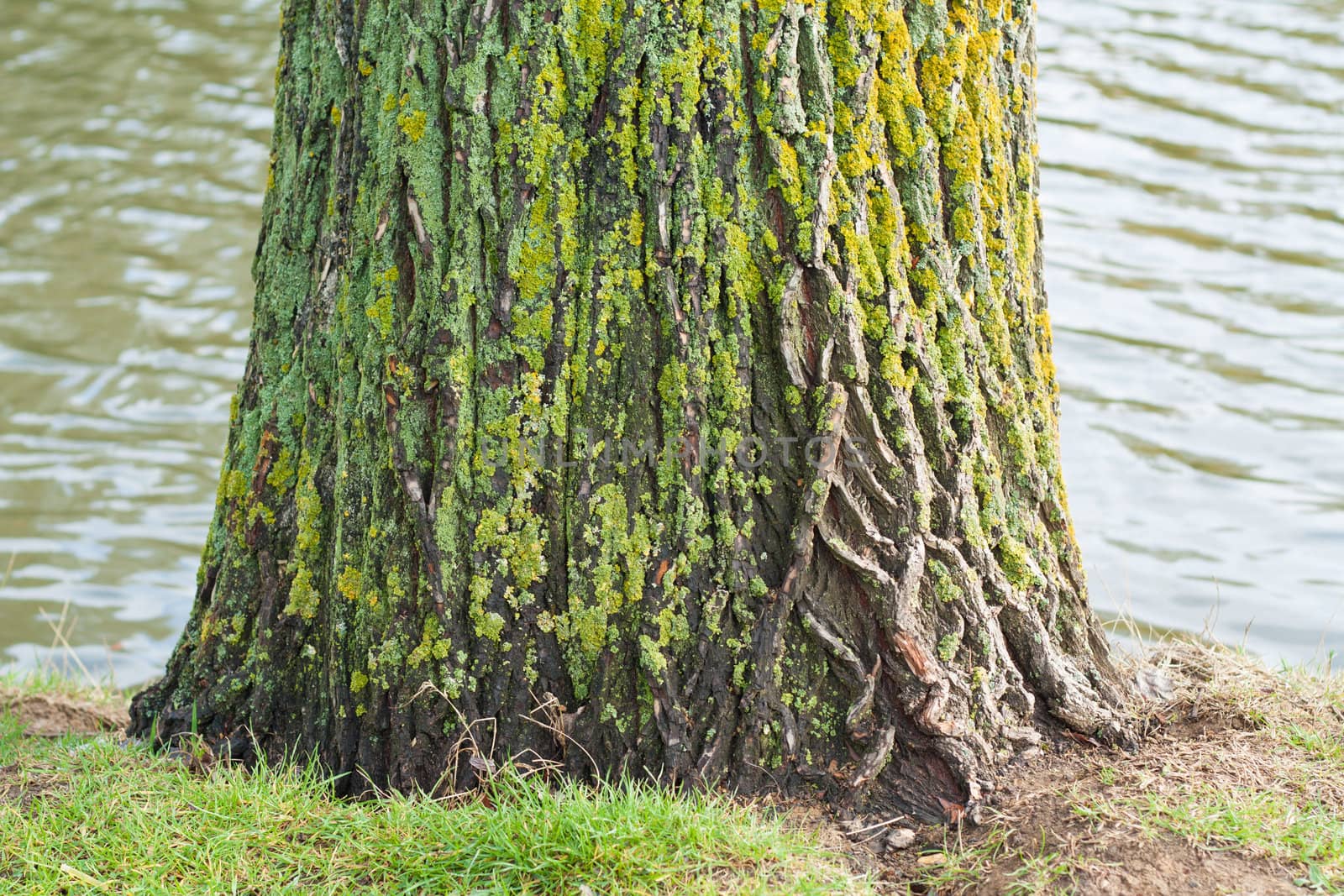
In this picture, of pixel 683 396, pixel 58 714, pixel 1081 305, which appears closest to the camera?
pixel 683 396

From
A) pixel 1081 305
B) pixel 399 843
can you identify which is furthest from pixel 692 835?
pixel 1081 305

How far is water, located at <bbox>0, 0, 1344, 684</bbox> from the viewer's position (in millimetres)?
5246

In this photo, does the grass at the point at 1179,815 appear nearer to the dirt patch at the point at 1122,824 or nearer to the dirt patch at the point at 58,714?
the dirt patch at the point at 1122,824

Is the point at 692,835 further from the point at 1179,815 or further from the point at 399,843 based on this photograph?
the point at 1179,815

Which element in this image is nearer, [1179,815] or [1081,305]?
[1179,815]

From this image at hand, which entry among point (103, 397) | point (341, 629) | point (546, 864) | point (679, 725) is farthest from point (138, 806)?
point (103, 397)

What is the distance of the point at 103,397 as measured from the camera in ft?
21.4

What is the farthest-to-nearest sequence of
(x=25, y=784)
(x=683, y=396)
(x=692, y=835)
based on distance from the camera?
(x=25, y=784)
(x=683, y=396)
(x=692, y=835)

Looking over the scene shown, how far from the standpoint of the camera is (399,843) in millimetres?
2330

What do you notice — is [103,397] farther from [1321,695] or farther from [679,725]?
[1321,695]

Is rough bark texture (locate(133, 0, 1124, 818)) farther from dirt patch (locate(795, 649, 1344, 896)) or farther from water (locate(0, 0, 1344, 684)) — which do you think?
water (locate(0, 0, 1344, 684))

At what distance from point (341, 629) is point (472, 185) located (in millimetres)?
956

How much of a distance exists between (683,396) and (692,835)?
0.82m

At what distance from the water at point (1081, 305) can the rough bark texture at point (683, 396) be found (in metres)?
1.92
